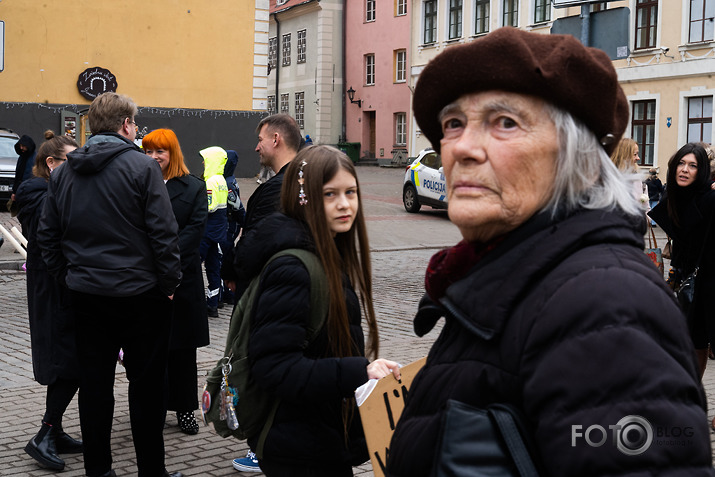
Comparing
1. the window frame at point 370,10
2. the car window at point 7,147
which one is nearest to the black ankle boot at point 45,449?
the car window at point 7,147

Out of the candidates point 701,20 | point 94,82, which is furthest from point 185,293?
point 701,20

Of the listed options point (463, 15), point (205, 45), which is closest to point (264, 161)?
point (205, 45)

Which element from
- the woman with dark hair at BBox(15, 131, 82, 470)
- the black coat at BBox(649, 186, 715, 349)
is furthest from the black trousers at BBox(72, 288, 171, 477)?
the black coat at BBox(649, 186, 715, 349)

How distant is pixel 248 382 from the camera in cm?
303

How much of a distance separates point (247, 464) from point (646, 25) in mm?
27125

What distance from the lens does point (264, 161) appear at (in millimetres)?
5578

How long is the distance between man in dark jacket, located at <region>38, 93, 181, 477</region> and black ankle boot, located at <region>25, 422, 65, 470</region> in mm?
525

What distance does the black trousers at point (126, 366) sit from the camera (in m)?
4.46

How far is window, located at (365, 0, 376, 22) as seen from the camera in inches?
1818

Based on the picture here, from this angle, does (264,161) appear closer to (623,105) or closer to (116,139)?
(116,139)

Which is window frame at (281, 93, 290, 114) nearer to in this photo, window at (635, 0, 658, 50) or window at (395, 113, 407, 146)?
window at (395, 113, 407, 146)

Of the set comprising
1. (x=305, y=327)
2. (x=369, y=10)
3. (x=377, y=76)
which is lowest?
(x=305, y=327)

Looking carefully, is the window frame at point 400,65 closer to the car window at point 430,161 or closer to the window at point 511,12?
the window at point 511,12

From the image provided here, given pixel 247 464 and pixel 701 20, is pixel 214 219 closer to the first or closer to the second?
pixel 247 464
